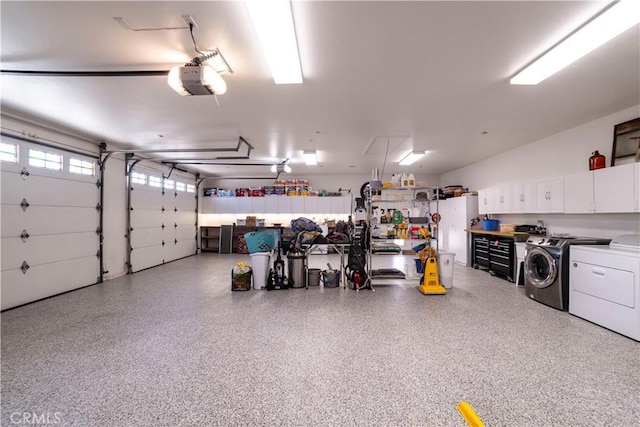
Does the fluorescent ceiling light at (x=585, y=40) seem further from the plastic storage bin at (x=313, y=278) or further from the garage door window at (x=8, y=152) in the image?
the garage door window at (x=8, y=152)

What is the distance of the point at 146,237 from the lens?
21.3 ft

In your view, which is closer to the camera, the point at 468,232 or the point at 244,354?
the point at 244,354

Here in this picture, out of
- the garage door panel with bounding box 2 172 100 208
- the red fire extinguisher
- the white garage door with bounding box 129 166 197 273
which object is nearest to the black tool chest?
the red fire extinguisher

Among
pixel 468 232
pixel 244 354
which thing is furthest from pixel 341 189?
pixel 244 354

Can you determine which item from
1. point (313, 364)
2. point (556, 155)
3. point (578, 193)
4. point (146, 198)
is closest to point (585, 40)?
point (578, 193)

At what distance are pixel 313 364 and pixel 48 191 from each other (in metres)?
5.16

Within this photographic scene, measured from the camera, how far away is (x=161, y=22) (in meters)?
2.04

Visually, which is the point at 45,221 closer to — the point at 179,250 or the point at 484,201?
the point at 179,250

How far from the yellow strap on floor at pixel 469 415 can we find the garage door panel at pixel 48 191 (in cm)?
602

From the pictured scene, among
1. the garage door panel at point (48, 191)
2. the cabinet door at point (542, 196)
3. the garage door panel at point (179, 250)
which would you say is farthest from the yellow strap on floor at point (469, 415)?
the garage door panel at point (179, 250)

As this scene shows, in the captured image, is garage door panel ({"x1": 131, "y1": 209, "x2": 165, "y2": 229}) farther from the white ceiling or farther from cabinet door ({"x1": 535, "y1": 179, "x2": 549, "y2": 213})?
cabinet door ({"x1": 535, "y1": 179, "x2": 549, "y2": 213})

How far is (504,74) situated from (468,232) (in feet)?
16.0

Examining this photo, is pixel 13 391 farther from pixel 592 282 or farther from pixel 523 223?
pixel 523 223

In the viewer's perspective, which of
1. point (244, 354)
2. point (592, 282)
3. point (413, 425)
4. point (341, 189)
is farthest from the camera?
point (341, 189)
